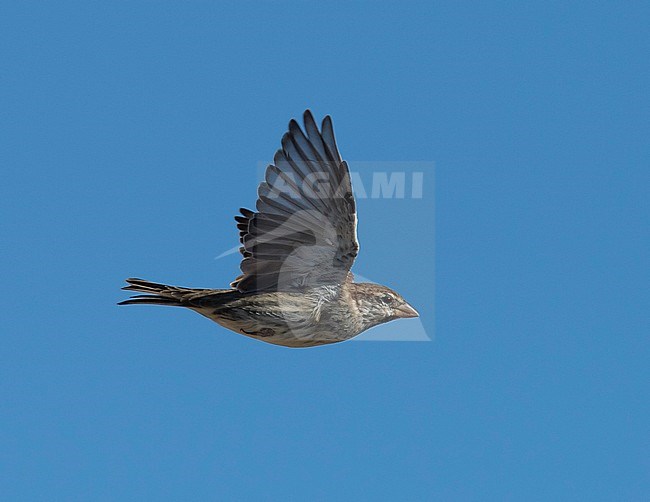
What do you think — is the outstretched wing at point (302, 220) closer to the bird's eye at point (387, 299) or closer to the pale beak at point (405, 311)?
the bird's eye at point (387, 299)

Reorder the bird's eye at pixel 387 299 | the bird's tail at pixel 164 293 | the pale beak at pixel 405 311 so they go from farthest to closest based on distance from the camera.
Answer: the pale beak at pixel 405 311
the bird's eye at pixel 387 299
the bird's tail at pixel 164 293

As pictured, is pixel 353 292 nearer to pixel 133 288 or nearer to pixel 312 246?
pixel 312 246

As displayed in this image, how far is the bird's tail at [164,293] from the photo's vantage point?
417 inches

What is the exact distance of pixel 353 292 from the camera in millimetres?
11094

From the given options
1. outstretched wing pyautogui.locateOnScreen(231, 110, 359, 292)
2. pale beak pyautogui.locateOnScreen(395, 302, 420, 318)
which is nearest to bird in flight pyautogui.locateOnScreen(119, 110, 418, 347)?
outstretched wing pyautogui.locateOnScreen(231, 110, 359, 292)

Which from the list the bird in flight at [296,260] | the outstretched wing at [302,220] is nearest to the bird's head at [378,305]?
the bird in flight at [296,260]

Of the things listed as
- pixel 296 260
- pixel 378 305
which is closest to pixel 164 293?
pixel 296 260

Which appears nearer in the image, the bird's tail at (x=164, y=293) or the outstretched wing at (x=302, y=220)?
the outstretched wing at (x=302, y=220)

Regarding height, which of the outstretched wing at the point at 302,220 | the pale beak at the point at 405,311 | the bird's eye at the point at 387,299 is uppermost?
the outstretched wing at the point at 302,220

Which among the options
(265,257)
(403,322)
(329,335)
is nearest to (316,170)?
(265,257)

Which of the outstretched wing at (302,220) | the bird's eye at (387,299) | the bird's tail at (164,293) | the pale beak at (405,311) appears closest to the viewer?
the outstretched wing at (302,220)

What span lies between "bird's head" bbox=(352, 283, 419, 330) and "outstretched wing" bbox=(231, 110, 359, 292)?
64cm

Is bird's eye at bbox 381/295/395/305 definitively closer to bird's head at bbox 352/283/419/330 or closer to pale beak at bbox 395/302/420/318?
bird's head at bbox 352/283/419/330

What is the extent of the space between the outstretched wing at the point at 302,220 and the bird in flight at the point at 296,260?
1cm
